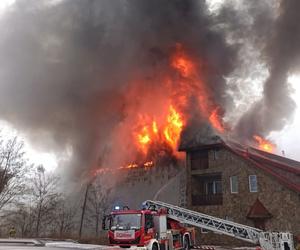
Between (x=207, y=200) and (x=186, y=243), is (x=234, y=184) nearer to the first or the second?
(x=207, y=200)

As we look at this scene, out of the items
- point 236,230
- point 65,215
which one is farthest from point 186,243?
point 65,215

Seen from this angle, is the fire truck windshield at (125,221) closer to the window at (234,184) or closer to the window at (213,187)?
the window at (234,184)

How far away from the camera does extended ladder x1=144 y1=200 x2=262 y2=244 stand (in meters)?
18.0

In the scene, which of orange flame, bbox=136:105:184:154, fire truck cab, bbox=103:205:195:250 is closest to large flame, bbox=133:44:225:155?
orange flame, bbox=136:105:184:154

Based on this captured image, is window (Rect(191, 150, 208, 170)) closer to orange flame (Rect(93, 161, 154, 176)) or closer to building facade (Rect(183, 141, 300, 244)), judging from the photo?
building facade (Rect(183, 141, 300, 244))

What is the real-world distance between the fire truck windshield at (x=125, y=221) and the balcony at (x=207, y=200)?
15.8m

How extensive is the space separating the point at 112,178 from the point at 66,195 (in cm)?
1187

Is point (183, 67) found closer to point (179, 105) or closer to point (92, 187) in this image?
point (179, 105)

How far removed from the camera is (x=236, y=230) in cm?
1892

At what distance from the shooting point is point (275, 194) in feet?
86.2

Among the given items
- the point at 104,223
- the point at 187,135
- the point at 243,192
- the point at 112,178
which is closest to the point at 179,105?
the point at 187,135

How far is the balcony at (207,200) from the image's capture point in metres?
29.4

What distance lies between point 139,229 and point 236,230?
696cm

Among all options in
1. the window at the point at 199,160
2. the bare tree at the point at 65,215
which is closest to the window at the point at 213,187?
the window at the point at 199,160
